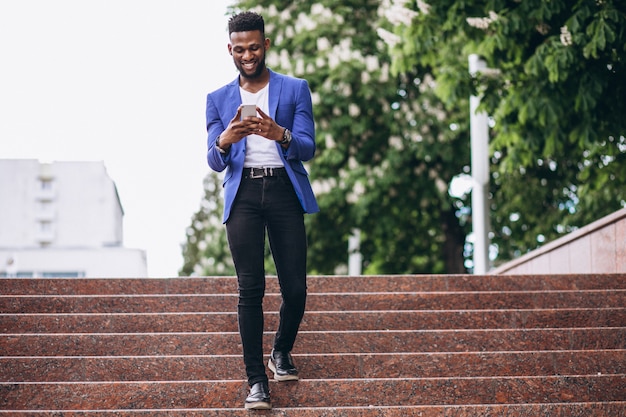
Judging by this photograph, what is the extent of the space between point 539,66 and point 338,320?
169 inches

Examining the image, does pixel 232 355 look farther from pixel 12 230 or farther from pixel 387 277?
pixel 12 230

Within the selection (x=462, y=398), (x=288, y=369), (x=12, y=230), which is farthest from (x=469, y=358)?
(x=12, y=230)

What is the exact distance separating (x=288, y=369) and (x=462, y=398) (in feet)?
3.80

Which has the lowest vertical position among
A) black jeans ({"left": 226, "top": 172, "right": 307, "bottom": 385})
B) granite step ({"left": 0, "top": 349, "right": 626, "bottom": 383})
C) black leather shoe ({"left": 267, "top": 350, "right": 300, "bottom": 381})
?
granite step ({"left": 0, "top": 349, "right": 626, "bottom": 383})

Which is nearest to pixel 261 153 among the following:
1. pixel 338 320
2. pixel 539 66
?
pixel 338 320

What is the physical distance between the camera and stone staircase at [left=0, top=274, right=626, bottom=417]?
673cm

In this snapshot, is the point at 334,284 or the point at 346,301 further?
the point at 334,284

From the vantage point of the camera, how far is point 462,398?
270 inches

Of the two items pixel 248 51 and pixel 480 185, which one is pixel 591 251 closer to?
pixel 480 185

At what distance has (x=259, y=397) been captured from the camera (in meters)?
6.18

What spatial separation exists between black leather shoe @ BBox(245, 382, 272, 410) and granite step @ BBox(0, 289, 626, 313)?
2405 millimetres

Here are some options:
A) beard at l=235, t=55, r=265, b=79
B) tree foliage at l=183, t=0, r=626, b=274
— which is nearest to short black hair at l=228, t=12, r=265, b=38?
beard at l=235, t=55, r=265, b=79

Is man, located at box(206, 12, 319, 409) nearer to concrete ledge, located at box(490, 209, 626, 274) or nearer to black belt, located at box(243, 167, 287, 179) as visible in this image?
black belt, located at box(243, 167, 287, 179)


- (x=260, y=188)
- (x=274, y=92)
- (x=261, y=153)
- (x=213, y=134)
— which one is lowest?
(x=260, y=188)
